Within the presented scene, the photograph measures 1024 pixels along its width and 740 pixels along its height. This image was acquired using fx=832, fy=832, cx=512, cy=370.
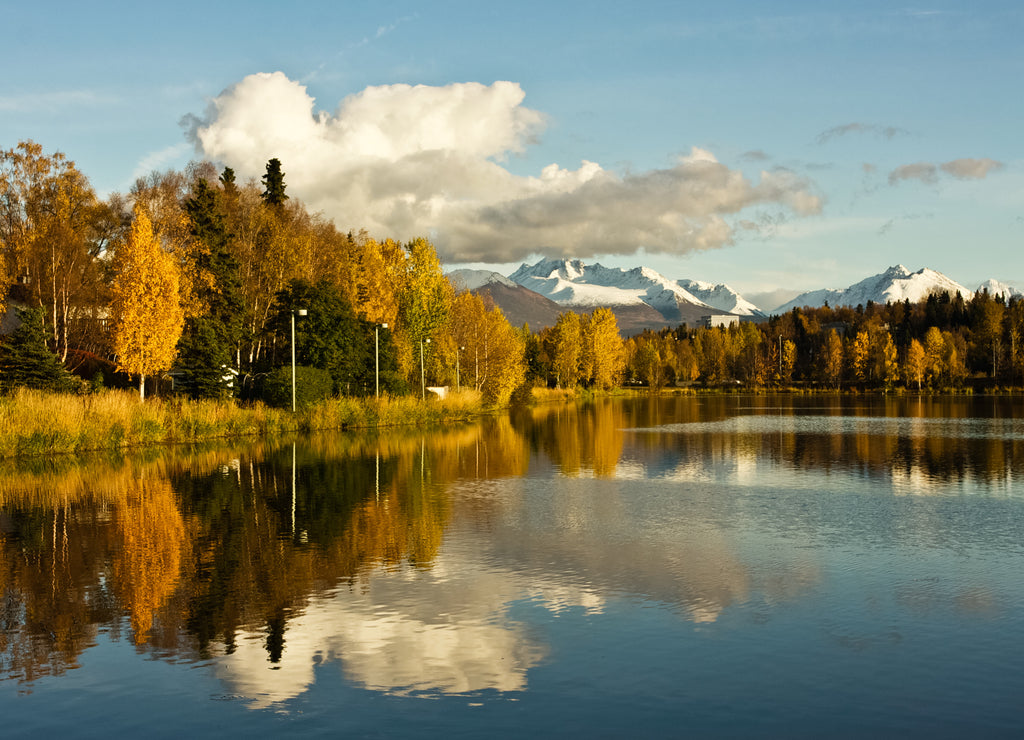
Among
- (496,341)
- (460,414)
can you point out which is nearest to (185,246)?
(460,414)

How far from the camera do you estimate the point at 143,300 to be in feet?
130

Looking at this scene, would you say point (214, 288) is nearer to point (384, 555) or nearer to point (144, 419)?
point (144, 419)

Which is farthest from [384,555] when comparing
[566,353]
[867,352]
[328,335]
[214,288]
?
[867,352]

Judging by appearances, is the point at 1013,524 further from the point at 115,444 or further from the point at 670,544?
the point at 115,444

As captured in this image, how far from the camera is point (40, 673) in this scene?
7715 millimetres

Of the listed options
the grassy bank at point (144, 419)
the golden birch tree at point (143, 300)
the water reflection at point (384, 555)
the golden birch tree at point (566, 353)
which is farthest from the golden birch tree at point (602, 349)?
the water reflection at point (384, 555)

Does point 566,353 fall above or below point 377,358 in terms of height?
above

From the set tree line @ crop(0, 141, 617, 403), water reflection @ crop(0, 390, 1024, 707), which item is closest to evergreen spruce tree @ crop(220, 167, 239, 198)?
tree line @ crop(0, 141, 617, 403)

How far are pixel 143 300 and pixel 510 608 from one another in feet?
116

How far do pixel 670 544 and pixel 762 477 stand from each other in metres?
10.2

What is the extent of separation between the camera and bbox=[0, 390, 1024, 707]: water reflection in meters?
8.27

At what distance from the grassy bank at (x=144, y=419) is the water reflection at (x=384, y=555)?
2.81 m

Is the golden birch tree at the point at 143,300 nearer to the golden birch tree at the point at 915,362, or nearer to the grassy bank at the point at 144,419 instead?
the grassy bank at the point at 144,419

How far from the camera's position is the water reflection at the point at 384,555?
8273 mm
